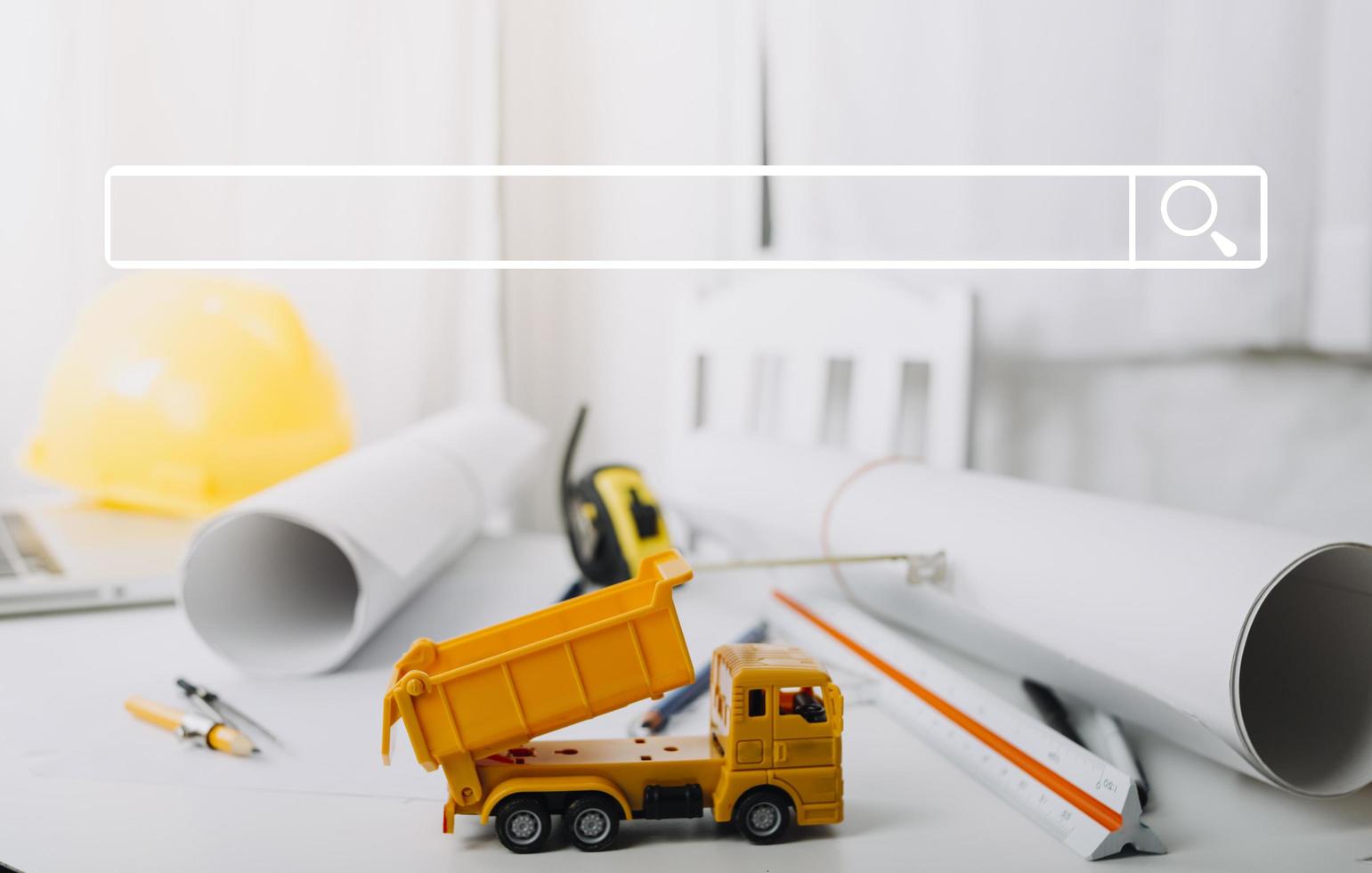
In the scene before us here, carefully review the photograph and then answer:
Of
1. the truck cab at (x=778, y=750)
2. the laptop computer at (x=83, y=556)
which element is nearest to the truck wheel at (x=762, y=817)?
the truck cab at (x=778, y=750)

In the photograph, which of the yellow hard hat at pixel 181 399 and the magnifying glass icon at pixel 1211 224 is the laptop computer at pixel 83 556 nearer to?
the yellow hard hat at pixel 181 399

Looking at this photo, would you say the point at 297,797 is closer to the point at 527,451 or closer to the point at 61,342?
the point at 527,451

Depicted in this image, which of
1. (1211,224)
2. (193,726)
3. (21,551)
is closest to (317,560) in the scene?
(193,726)

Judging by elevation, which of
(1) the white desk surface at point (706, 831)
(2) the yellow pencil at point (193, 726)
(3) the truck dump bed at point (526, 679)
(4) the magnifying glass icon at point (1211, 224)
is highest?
(4) the magnifying glass icon at point (1211, 224)

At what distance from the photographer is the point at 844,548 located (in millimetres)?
Result: 751

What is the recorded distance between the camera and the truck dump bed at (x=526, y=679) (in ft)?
1.41

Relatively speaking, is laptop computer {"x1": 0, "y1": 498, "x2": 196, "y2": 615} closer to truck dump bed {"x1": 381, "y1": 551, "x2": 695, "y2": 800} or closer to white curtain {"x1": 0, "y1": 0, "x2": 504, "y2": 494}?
white curtain {"x1": 0, "y1": 0, "x2": 504, "y2": 494}

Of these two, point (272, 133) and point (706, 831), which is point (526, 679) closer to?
point (706, 831)

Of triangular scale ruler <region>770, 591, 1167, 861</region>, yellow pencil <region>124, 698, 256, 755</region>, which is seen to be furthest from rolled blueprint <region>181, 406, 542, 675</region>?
triangular scale ruler <region>770, 591, 1167, 861</region>

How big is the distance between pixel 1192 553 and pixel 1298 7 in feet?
1.74

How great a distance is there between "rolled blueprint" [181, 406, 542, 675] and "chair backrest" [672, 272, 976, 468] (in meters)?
0.37

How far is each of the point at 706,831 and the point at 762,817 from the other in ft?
0.09

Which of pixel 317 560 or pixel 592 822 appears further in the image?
pixel 317 560

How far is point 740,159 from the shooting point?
132 centimetres
